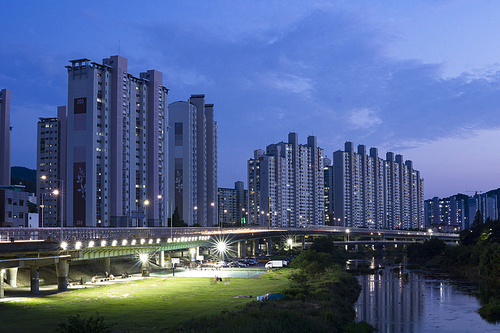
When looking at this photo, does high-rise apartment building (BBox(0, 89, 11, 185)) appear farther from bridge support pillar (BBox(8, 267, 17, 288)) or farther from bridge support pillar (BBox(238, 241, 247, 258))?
bridge support pillar (BBox(8, 267, 17, 288))

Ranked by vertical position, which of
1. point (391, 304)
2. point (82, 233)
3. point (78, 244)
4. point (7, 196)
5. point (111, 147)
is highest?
point (111, 147)

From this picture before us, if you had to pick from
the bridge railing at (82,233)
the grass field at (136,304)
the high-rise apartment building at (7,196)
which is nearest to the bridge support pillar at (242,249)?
the bridge railing at (82,233)

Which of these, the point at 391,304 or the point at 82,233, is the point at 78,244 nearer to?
the point at 82,233

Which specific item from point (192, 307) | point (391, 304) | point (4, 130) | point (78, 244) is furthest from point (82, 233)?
point (4, 130)

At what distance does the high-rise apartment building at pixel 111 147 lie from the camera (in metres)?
140

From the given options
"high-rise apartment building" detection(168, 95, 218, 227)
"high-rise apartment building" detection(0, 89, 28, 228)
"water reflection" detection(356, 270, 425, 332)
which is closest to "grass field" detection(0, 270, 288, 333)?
"water reflection" detection(356, 270, 425, 332)

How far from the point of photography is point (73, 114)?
14125 centimetres

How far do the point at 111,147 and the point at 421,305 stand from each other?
108027 mm

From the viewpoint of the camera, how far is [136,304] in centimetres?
4819

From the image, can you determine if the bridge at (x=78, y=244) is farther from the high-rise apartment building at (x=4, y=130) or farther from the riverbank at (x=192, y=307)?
the high-rise apartment building at (x=4, y=130)

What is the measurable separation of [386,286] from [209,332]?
6304cm

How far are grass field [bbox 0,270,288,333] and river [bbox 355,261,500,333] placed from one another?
14.2m

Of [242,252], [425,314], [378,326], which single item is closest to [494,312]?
[425,314]

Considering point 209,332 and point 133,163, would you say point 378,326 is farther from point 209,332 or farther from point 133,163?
point 133,163
